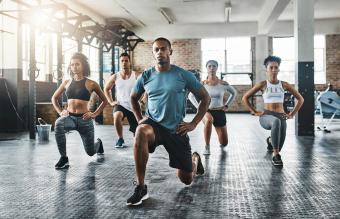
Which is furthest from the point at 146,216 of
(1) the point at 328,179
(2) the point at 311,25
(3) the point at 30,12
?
(2) the point at 311,25

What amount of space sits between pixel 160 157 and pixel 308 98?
414 cm

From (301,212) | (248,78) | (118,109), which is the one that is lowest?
(301,212)

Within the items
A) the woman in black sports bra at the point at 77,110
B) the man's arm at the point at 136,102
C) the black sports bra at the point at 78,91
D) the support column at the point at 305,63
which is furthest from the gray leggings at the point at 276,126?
the support column at the point at 305,63

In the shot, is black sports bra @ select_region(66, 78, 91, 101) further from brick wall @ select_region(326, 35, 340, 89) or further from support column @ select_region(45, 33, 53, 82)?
brick wall @ select_region(326, 35, 340, 89)

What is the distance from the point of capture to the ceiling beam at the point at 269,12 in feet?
35.5

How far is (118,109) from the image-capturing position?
5879mm

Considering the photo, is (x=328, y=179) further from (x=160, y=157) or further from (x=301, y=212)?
(x=160, y=157)

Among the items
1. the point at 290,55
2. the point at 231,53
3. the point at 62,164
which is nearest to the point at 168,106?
the point at 62,164

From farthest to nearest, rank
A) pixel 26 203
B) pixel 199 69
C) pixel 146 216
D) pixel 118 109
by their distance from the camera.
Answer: pixel 199 69 < pixel 118 109 < pixel 26 203 < pixel 146 216

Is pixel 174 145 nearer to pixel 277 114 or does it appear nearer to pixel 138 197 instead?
pixel 138 197

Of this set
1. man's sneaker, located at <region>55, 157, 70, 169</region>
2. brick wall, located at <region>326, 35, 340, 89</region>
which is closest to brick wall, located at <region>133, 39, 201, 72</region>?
brick wall, located at <region>326, 35, 340, 89</region>

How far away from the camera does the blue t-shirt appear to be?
9.75 ft

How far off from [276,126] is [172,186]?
1628mm

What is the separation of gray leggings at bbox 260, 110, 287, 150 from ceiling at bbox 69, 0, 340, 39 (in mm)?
6849
